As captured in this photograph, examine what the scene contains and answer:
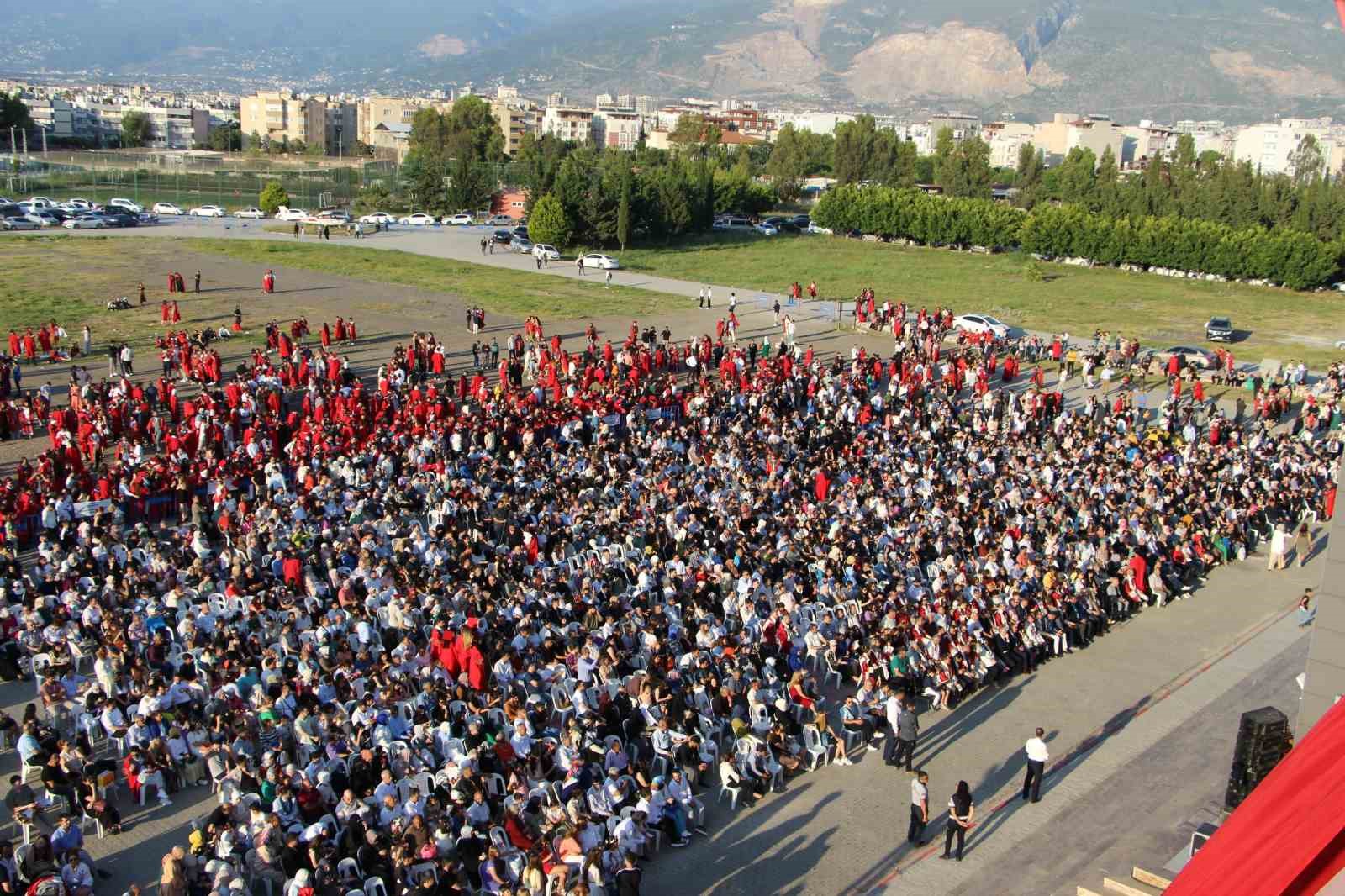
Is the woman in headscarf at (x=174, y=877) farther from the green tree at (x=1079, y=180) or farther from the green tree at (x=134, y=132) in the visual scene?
the green tree at (x=134, y=132)

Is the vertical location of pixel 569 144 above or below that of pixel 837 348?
above

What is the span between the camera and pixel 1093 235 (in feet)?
201

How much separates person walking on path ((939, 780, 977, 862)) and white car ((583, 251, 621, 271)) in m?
41.7

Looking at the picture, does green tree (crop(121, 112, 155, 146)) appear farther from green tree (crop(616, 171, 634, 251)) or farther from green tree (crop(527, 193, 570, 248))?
green tree (crop(616, 171, 634, 251))

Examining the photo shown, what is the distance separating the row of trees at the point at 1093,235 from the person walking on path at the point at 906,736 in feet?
172

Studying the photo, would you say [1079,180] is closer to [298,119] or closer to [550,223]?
[550,223]

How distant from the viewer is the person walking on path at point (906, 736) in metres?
12.2

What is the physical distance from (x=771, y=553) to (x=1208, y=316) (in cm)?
3727

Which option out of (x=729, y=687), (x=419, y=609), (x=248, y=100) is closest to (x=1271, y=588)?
(x=729, y=687)

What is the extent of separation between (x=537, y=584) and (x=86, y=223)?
180 feet

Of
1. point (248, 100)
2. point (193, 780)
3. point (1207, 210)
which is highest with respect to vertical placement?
point (248, 100)

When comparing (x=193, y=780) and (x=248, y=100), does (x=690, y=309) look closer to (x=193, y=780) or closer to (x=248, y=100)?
(x=193, y=780)

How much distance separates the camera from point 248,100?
188 m

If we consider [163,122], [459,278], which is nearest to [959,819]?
[459,278]
